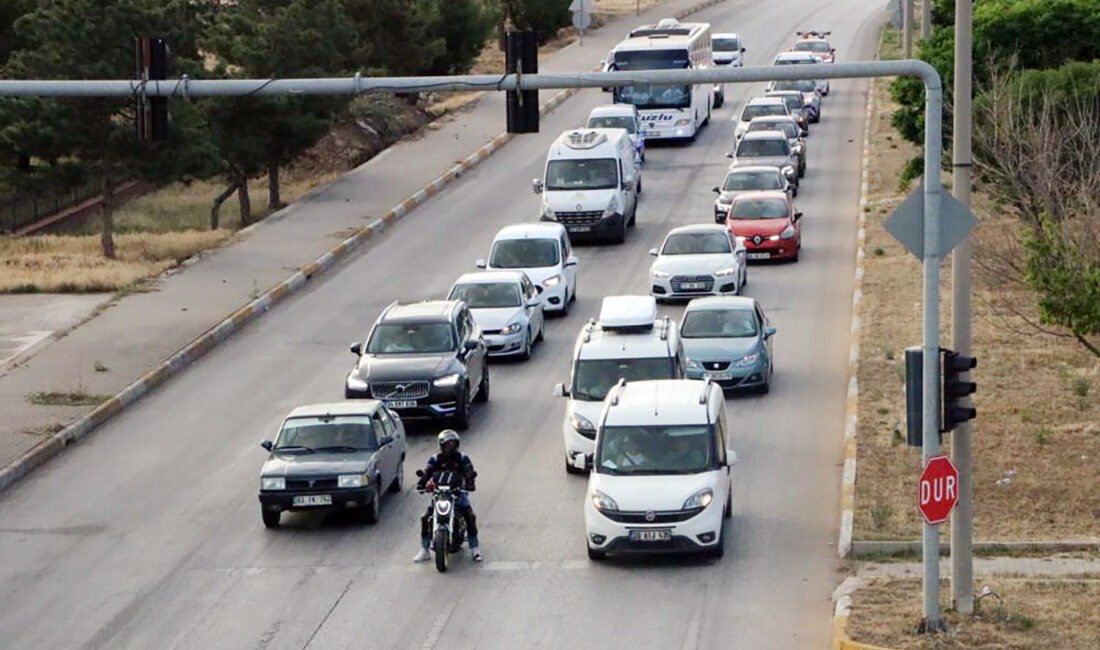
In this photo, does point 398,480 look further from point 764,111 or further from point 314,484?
point 764,111

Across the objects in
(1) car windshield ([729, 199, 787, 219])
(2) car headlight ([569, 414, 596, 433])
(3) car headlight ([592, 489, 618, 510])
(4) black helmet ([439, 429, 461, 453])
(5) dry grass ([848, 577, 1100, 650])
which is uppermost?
(4) black helmet ([439, 429, 461, 453])

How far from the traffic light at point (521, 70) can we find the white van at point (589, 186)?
23.4 m

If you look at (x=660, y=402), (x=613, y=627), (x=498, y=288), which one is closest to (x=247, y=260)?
(x=498, y=288)

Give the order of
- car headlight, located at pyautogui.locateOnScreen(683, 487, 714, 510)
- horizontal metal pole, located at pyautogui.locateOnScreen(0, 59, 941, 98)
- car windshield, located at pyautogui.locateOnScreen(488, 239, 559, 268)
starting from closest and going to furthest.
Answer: horizontal metal pole, located at pyautogui.locateOnScreen(0, 59, 941, 98)
car headlight, located at pyautogui.locateOnScreen(683, 487, 714, 510)
car windshield, located at pyautogui.locateOnScreen(488, 239, 559, 268)

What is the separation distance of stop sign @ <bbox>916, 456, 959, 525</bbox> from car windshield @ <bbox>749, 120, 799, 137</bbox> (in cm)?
3628

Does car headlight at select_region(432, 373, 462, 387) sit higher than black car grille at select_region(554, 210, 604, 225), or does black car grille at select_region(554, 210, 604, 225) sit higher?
black car grille at select_region(554, 210, 604, 225)

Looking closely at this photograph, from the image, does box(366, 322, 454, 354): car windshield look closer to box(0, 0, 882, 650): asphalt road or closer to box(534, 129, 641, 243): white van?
box(0, 0, 882, 650): asphalt road

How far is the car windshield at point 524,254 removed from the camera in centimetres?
3766

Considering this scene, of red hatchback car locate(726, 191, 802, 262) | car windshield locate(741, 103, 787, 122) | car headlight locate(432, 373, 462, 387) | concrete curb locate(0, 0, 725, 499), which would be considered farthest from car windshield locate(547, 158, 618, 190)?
car headlight locate(432, 373, 462, 387)

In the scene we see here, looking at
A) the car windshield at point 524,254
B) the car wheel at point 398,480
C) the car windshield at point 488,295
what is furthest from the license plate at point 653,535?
the car windshield at point 524,254

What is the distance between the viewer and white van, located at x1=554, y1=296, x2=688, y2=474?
2623cm

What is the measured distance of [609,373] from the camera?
27.1 m

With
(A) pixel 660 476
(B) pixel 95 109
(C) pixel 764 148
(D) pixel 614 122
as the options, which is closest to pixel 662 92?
(D) pixel 614 122

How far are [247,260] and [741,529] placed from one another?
2265 centimetres
